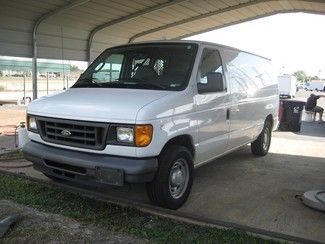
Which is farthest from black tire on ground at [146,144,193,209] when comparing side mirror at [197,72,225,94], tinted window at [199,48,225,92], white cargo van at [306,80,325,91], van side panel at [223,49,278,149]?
white cargo van at [306,80,325,91]

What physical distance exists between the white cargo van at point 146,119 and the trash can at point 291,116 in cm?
802

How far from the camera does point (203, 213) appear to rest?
215 inches

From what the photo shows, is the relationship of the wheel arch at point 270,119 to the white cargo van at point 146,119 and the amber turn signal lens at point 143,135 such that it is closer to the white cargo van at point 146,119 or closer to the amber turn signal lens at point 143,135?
the white cargo van at point 146,119

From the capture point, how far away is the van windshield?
5766 mm

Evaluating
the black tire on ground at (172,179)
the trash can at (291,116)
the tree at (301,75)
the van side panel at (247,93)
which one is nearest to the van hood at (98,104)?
the black tire on ground at (172,179)

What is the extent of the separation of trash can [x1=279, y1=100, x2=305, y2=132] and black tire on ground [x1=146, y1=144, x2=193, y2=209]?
32.3ft

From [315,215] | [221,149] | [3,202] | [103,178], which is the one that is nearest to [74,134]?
[103,178]

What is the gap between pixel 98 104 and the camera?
16.7ft

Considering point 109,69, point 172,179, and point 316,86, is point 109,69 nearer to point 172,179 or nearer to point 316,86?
point 172,179

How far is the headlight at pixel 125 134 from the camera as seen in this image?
485cm

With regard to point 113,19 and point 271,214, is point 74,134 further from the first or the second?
point 113,19

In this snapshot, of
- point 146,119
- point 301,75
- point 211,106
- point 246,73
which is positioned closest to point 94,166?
point 146,119

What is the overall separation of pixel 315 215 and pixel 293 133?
903 cm

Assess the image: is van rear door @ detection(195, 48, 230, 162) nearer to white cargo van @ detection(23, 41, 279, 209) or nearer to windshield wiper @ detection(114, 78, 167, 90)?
white cargo van @ detection(23, 41, 279, 209)
